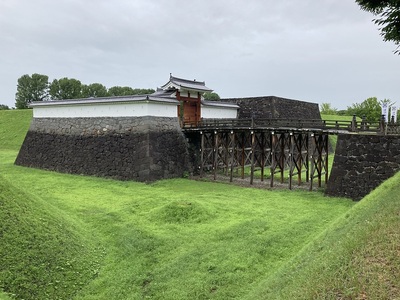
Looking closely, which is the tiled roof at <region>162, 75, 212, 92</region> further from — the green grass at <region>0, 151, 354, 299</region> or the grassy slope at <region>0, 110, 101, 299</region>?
the grassy slope at <region>0, 110, 101, 299</region>

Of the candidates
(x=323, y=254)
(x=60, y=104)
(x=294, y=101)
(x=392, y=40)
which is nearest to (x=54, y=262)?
(x=323, y=254)

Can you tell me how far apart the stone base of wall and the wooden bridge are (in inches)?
56.3

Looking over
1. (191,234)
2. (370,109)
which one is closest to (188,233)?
(191,234)

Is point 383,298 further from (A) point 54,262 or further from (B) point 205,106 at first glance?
(B) point 205,106

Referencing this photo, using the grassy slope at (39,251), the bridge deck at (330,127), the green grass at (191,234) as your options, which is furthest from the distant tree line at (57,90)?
the grassy slope at (39,251)

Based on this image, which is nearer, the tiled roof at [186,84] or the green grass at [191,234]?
the green grass at [191,234]

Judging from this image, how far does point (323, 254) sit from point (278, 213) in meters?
5.03

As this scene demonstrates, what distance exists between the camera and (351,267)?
4.59 meters

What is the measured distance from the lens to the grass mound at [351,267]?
4.14m

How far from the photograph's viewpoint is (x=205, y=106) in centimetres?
2114

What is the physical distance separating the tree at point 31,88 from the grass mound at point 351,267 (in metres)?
46.9

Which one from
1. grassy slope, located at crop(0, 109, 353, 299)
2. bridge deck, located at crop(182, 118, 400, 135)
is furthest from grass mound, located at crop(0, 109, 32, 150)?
bridge deck, located at crop(182, 118, 400, 135)

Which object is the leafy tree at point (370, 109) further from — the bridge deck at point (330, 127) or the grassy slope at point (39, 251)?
the grassy slope at point (39, 251)

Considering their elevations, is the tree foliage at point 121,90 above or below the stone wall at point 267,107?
above
